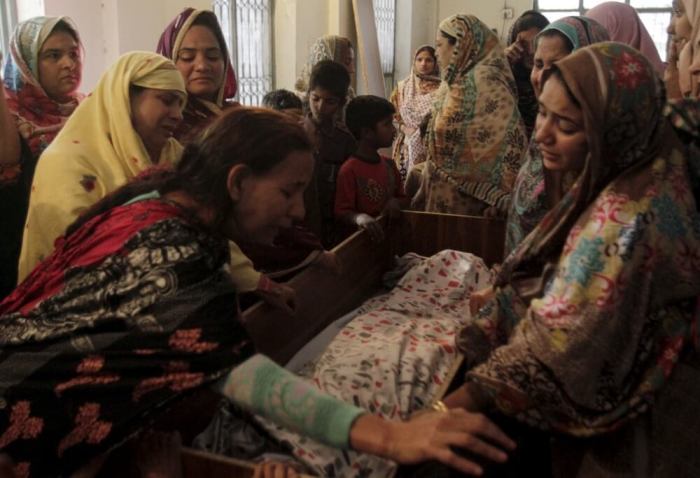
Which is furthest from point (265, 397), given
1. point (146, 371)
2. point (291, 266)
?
point (291, 266)

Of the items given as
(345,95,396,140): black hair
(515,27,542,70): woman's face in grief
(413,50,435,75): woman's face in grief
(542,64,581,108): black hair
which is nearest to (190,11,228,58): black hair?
(345,95,396,140): black hair

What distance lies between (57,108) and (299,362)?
147 cm

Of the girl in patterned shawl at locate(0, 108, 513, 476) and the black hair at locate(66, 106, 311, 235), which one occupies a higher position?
the black hair at locate(66, 106, 311, 235)

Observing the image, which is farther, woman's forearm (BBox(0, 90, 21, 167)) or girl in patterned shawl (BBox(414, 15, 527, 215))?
girl in patterned shawl (BBox(414, 15, 527, 215))

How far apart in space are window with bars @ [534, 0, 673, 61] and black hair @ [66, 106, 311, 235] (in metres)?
9.76

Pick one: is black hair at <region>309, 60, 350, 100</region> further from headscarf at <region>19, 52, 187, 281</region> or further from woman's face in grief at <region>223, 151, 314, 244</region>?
woman's face in grief at <region>223, 151, 314, 244</region>

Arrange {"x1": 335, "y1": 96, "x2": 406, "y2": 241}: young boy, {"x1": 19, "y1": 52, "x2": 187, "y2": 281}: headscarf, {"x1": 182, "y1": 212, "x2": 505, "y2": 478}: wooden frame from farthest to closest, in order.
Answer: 1. {"x1": 335, "y1": 96, "x2": 406, "y2": 241}: young boy
2. {"x1": 19, "y1": 52, "x2": 187, "y2": 281}: headscarf
3. {"x1": 182, "y1": 212, "x2": 505, "y2": 478}: wooden frame

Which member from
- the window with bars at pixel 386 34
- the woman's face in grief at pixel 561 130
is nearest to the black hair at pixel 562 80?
the woman's face in grief at pixel 561 130

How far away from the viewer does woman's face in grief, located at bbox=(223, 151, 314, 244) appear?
4.99 ft

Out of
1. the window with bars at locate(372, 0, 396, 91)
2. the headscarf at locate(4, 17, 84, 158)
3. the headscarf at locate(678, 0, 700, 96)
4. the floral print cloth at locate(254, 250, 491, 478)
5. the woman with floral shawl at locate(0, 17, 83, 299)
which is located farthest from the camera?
the window with bars at locate(372, 0, 396, 91)

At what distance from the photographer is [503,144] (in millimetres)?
3447

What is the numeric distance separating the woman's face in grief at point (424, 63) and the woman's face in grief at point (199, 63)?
372cm

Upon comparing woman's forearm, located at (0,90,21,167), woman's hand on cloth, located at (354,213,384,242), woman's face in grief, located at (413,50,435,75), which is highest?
woman's face in grief, located at (413,50,435,75)

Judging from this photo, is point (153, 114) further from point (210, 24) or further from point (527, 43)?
point (527, 43)
